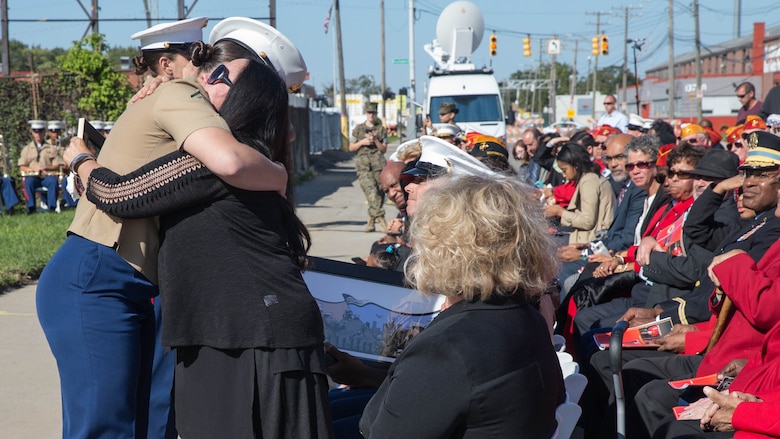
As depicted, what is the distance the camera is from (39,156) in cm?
1611

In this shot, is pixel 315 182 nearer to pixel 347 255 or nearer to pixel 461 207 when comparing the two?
pixel 347 255

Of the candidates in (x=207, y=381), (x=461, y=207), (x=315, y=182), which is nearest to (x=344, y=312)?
(x=207, y=381)

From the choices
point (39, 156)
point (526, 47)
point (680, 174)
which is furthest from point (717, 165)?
point (526, 47)

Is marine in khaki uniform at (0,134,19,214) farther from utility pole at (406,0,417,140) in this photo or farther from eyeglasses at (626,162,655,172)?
eyeglasses at (626,162,655,172)

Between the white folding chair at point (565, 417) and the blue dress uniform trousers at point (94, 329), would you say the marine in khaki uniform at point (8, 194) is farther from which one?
the white folding chair at point (565, 417)

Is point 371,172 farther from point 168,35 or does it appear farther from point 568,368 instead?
point 168,35

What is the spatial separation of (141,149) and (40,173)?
14491 millimetres

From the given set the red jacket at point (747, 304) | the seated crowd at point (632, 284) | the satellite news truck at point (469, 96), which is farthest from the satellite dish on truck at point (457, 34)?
the red jacket at point (747, 304)

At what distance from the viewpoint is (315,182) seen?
25109 millimetres

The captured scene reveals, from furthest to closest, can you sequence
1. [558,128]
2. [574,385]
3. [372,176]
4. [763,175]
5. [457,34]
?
[558,128], [457,34], [372,176], [763,175], [574,385]

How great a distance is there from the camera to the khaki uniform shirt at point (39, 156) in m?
16.0

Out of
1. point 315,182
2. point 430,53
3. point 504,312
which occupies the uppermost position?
point 430,53

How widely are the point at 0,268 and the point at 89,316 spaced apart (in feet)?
22.6

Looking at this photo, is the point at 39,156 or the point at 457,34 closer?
the point at 39,156
